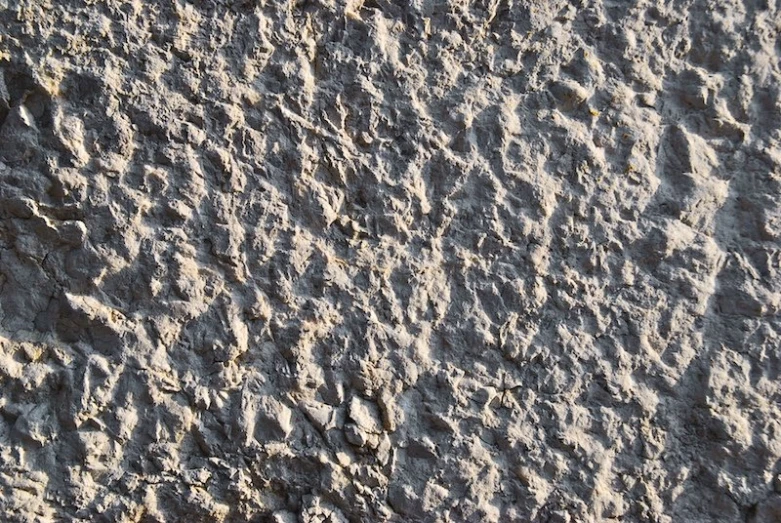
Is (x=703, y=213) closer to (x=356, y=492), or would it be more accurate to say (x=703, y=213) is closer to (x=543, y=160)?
(x=543, y=160)

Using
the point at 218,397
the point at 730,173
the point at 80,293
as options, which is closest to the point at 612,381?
the point at 730,173

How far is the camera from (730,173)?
73 centimetres

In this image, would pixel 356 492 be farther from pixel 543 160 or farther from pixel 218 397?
pixel 543 160

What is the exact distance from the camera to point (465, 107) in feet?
2.31

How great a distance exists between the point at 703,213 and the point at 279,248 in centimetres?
39

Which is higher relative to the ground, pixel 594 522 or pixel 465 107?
pixel 465 107

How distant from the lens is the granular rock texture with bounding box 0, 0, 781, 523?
644 mm

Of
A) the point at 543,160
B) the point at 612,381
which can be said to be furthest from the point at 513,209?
the point at 612,381

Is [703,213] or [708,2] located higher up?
[708,2]

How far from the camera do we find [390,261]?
0.69m

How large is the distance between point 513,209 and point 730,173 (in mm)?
Result: 214

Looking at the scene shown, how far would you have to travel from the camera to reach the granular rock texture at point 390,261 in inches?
25.4

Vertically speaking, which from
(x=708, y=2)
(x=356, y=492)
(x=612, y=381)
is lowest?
(x=356, y=492)

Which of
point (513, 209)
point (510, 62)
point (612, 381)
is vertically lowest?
point (612, 381)
